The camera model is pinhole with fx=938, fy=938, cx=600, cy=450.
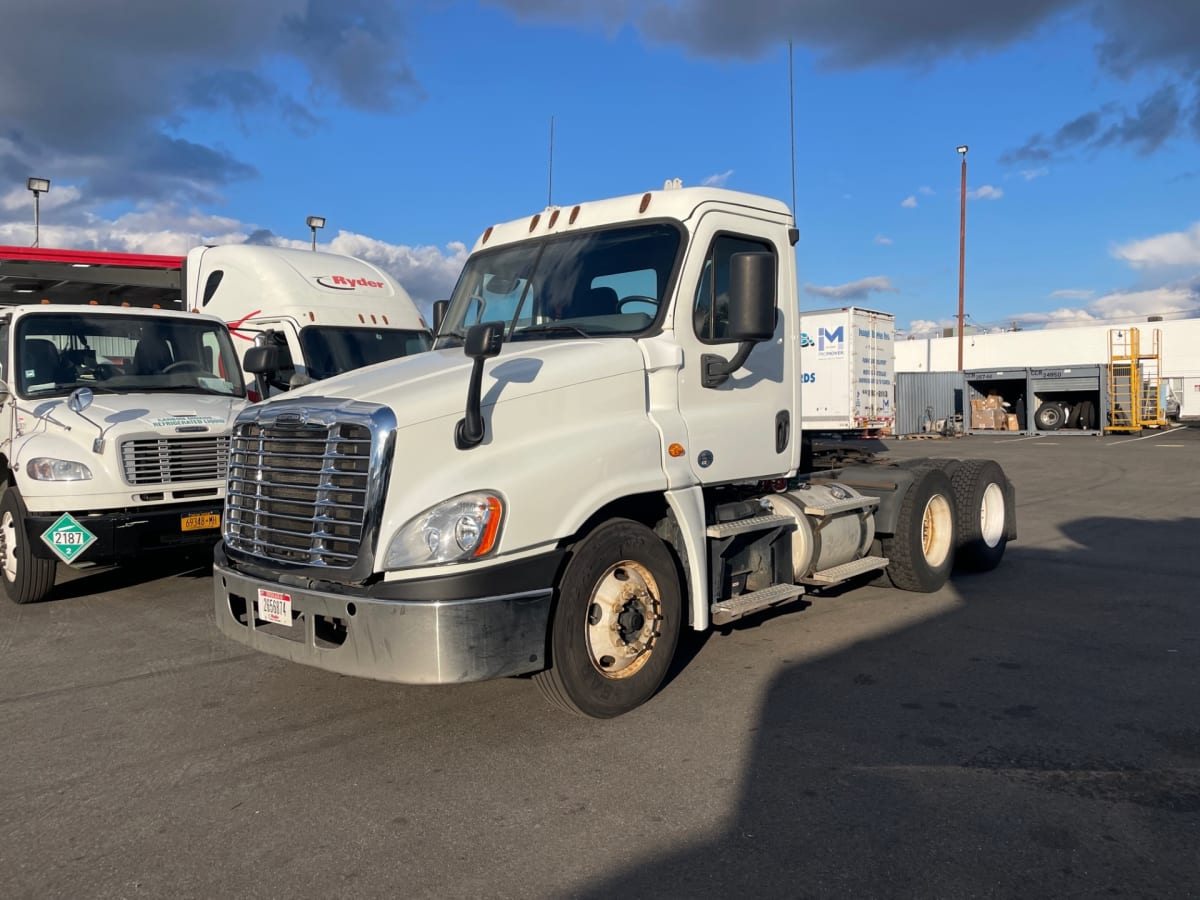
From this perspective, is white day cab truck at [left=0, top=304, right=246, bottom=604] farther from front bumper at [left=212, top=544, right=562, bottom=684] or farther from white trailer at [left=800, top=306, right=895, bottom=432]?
white trailer at [left=800, top=306, right=895, bottom=432]

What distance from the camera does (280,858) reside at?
11.4ft

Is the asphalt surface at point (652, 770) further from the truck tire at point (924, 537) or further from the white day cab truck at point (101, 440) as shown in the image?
the white day cab truck at point (101, 440)

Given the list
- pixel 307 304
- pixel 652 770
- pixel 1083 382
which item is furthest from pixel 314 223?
pixel 1083 382

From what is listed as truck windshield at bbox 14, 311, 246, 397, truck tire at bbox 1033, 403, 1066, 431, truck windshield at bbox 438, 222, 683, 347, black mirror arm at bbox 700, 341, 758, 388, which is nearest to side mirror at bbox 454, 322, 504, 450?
truck windshield at bbox 438, 222, 683, 347

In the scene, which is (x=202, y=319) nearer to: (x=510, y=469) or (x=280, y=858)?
(x=510, y=469)

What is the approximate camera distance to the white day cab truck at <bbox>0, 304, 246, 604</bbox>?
7.25 m

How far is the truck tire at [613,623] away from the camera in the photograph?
448cm

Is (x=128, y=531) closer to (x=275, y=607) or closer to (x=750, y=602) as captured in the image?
(x=275, y=607)

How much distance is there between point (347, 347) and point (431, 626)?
743 centimetres

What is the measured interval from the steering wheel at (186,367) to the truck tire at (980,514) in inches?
277

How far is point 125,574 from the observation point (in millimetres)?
8883

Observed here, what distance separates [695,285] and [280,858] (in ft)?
11.4

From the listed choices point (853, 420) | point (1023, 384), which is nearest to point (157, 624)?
point (853, 420)

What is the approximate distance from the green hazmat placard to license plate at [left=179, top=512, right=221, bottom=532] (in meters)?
0.73
